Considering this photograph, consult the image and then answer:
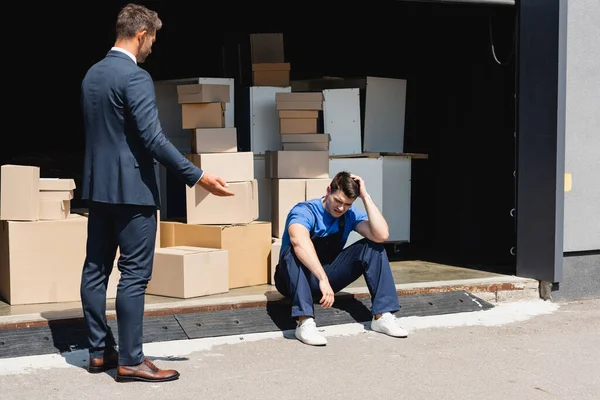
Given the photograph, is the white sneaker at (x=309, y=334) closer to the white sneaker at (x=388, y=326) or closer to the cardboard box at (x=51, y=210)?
the white sneaker at (x=388, y=326)

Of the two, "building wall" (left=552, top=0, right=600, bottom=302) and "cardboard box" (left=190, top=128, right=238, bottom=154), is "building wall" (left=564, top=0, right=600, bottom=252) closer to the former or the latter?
"building wall" (left=552, top=0, right=600, bottom=302)

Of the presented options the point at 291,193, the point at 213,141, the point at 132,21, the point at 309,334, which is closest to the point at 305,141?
the point at 291,193

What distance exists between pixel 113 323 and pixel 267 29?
205 inches

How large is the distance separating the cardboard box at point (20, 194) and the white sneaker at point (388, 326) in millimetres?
2288

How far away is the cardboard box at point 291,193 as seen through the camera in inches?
282

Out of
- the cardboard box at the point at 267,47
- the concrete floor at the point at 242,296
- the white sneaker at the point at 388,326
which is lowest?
the white sneaker at the point at 388,326

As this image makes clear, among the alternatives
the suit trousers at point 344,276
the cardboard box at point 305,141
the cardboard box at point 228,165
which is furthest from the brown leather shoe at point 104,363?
the cardboard box at point 305,141

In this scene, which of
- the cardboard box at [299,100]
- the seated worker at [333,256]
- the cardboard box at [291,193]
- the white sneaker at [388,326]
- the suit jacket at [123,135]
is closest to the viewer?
the suit jacket at [123,135]

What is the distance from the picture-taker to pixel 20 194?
5.95 m

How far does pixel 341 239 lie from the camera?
238 inches

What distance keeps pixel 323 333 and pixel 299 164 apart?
1.78 metres

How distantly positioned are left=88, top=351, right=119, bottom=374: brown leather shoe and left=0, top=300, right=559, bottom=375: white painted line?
19 cm

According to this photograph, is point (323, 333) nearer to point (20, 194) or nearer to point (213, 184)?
point (213, 184)

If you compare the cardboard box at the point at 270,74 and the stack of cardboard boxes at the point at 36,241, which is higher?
the cardboard box at the point at 270,74
